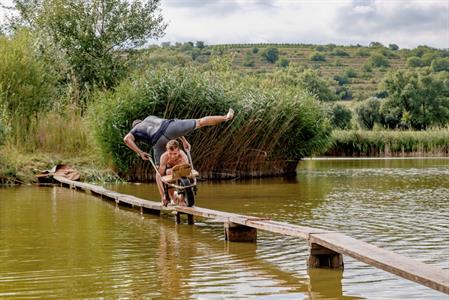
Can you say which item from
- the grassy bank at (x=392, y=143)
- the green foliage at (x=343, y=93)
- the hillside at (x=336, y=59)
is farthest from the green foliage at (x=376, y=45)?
the grassy bank at (x=392, y=143)

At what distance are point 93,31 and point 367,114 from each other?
36130 mm

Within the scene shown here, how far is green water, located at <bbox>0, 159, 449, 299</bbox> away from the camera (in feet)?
25.8

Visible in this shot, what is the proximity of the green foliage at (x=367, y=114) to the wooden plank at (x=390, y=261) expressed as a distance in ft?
201

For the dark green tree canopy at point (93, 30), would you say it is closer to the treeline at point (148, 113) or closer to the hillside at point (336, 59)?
the treeline at point (148, 113)

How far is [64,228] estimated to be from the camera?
43.0 ft

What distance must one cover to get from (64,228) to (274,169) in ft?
53.0

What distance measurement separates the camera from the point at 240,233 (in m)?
11.2

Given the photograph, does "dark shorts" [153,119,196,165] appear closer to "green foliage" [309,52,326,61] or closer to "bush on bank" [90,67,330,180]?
"bush on bank" [90,67,330,180]

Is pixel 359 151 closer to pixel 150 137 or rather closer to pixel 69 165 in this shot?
pixel 69 165

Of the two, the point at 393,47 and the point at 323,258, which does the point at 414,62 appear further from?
the point at 323,258

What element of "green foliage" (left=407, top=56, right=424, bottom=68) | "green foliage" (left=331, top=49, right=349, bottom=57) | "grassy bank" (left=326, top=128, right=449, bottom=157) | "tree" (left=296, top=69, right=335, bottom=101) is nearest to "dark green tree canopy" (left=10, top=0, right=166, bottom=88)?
"grassy bank" (left=326, top=128, right=449, bottom=157)

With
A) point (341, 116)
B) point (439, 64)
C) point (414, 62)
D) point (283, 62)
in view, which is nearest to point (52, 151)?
point (341, 116)

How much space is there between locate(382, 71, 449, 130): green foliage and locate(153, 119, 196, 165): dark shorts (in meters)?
A: 56.2

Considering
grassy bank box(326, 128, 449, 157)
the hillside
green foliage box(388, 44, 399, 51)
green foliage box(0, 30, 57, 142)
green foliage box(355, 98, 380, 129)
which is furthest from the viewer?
green foliage box(388, 44, 399, 51)
